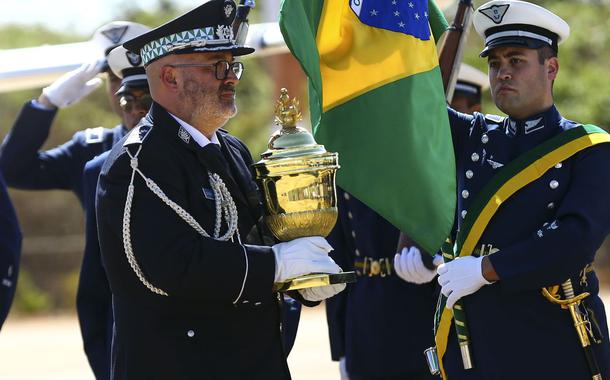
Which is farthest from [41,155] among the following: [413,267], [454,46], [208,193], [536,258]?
[536,258]

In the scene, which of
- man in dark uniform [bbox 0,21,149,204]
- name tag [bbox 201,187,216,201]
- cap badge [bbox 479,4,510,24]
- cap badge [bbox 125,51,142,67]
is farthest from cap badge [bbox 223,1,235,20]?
man in dark uniform [bbox 0,21,149,204]

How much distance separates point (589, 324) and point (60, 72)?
3964 millimetres

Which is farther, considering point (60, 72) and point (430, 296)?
point (60, 72)

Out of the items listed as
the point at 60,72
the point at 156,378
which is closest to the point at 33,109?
the point at 60,72

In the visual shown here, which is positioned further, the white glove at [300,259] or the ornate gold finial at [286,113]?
the ornate gold finial at [286,113]

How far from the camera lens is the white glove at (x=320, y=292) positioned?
440cm

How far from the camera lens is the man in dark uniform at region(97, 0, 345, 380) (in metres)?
4.10

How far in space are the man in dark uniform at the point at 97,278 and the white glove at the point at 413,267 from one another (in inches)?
52.0

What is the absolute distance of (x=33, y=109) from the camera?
6902mm

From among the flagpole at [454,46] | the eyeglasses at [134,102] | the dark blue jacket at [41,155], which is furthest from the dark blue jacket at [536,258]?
the dark blue jacket at [41,155]

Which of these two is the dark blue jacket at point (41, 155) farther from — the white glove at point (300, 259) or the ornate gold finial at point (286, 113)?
the white glove at point (300, 259)

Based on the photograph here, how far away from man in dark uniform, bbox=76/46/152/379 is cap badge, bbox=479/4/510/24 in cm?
168

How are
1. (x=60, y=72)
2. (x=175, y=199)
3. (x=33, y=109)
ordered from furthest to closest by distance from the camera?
(x=60, y=72), (x=33, y=109), (x=175, y=199)

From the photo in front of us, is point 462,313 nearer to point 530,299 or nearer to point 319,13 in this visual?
point 530,299
